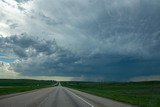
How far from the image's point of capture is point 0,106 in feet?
79.6

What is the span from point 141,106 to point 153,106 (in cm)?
142

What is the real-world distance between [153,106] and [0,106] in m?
12.1

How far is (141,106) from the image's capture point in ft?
86.2

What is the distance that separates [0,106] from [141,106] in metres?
Answer: 11.5

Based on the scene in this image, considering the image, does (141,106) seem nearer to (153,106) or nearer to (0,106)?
(153,106)

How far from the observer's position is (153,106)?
25078 millimetres

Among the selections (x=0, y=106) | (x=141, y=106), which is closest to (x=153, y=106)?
(x=141, y=106)

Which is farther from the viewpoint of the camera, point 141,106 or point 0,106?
point 141,106
